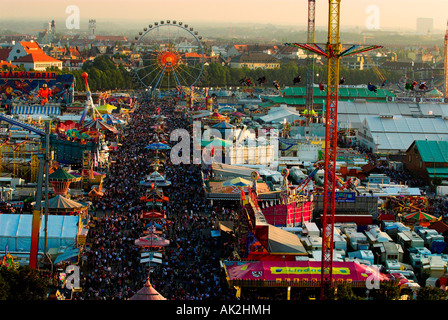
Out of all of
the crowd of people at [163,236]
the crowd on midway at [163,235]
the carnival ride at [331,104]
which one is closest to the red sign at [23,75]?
the crowd of people at [163,236]

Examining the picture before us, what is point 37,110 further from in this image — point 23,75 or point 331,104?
point 331,104

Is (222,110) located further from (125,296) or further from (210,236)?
(125,296)

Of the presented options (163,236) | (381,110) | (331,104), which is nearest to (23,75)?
(381,110)

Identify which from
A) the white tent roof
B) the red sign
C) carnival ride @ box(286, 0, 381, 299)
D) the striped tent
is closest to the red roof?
the red sign

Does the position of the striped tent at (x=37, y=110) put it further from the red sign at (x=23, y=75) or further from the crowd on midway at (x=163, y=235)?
the crowd on midway at (x=163, y=235)

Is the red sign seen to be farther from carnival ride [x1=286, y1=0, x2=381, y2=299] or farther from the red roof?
carnival ride [x1=286, y1=0, x2=381, y2=299]
